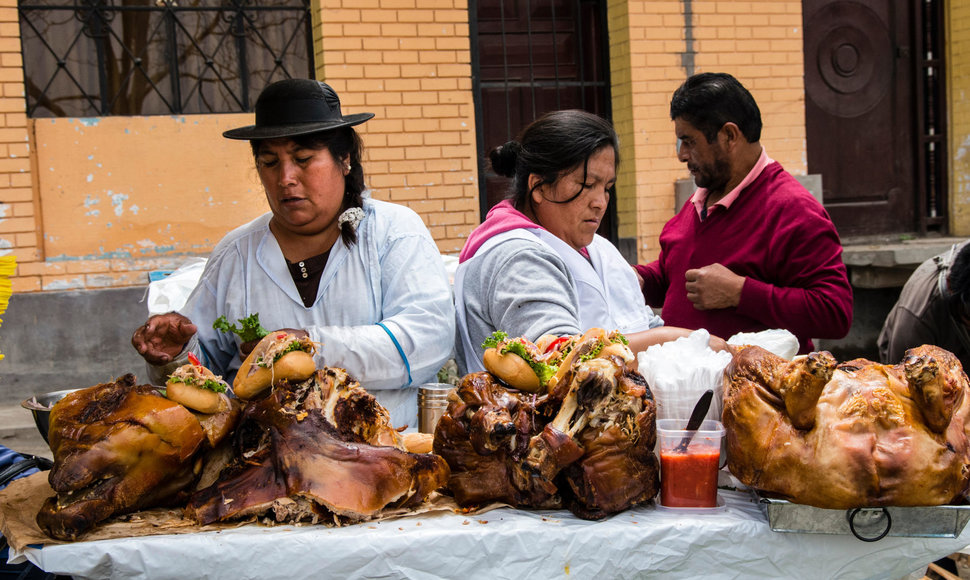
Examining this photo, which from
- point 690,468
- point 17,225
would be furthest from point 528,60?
point 690,468

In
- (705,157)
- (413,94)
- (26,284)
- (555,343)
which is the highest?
(413,94)

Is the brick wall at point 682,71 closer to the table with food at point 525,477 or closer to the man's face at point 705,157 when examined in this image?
the man's face at point 705,157

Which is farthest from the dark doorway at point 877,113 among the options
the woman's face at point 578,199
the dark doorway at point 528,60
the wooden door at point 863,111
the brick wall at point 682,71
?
the woman's face at point 578,199

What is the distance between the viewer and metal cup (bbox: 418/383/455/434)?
8.69 feet

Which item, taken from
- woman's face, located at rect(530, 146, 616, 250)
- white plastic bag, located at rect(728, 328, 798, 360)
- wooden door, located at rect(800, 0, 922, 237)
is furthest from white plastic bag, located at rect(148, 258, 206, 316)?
wooden door, located at rect(800, 0, 922, 237)

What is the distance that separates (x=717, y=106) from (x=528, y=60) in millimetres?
3580

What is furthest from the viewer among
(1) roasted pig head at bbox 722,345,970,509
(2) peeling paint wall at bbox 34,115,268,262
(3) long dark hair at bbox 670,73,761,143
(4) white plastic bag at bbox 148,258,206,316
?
(2) peeling paint wall at bbox 34,115,268,262

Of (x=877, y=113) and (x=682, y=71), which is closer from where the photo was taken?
(x=682, y=71)

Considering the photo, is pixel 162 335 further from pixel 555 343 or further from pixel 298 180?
pixel 555 343

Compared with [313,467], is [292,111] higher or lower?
higher

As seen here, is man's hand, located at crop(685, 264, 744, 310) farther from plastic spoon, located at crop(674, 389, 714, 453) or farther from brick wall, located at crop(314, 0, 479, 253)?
brick wall, located at crop(314, 0, 479, 253)

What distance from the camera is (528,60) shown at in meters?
6.73

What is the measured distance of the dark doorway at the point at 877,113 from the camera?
7.52 meters

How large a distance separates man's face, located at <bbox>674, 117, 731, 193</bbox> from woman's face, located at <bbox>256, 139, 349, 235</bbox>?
148cm
